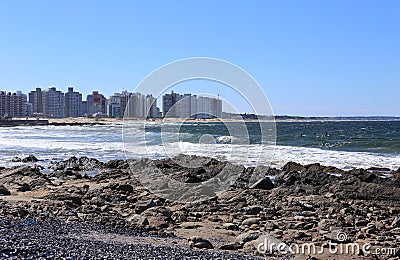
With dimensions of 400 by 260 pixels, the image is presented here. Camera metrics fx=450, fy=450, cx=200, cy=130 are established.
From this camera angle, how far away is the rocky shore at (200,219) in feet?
21.3

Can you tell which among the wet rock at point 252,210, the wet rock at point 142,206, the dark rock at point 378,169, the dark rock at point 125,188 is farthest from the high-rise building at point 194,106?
the dark rock at point 378,169

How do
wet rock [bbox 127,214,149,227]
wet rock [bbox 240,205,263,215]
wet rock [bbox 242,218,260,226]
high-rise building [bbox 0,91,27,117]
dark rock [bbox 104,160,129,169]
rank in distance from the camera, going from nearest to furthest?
wet rock [bbox 127,214,149,227] < wet rock [bbox 242,218,260,226] < wet rock [bbox 240,205,263,215] < dark rock [bbox 104,160,129,169] < high-rise building [bbox 0,91,27,117]

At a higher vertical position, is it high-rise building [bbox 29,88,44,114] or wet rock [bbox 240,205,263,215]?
high-rise building [bbox 29,88,44,114]

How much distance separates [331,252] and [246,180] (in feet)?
27.2

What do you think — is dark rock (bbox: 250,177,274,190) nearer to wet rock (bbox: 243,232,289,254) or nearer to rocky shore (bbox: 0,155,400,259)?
rocky shore (bbox: 0,155,400,259)

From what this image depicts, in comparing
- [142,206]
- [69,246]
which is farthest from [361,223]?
[69,246]

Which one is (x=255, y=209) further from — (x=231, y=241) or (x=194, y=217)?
(x=231, y=241)

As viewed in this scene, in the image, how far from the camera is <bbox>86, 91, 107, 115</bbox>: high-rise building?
186250 mm

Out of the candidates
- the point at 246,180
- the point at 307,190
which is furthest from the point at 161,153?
the point at 307,190

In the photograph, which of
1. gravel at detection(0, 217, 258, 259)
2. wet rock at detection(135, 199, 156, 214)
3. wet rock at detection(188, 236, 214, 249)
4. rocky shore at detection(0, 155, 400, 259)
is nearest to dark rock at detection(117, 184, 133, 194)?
rocky shore at detection(0, 155, 400, 259)

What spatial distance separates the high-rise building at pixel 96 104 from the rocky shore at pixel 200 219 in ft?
572

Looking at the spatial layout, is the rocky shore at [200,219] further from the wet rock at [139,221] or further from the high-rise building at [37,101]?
the high-rise building at [37,101]

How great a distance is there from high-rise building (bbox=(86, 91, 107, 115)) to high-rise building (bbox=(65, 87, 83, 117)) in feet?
18.3

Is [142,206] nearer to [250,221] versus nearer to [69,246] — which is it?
[250,221]
